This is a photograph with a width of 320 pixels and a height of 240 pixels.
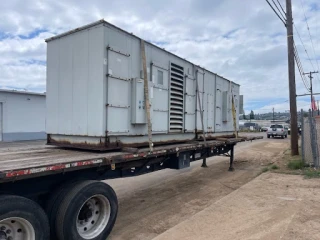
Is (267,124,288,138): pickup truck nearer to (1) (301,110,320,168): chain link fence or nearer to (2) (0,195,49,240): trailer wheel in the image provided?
(1) (301,110,320,168): chain link fence

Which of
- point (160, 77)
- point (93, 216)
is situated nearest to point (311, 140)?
point (160, 77)

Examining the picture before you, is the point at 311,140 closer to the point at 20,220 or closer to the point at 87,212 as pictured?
the point at 87,212

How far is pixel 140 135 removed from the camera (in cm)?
653

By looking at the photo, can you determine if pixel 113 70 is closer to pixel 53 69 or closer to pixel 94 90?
pixel 94 90

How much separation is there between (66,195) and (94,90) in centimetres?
213

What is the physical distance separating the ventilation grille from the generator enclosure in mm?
27

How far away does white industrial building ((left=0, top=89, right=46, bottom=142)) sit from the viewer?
2047 centimetres

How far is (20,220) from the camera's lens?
137 inches

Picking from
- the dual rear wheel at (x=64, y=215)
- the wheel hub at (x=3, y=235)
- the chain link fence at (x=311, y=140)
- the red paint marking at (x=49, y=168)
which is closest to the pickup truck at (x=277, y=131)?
the chain link fence at (x=311, y=140)

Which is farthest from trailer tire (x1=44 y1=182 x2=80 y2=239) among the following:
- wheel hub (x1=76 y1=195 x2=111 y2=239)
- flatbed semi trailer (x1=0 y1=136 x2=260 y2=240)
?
wheel hub (x1=76 y1=195 x2=111 y2=239)

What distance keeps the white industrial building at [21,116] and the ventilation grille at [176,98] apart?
645 inches

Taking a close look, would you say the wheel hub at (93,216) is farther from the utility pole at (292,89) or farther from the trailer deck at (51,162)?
the utility pole at (292,89)

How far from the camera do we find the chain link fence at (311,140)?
11562mm

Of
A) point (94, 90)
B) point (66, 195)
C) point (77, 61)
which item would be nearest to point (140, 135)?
point (94, 90)
